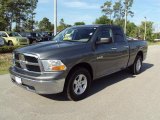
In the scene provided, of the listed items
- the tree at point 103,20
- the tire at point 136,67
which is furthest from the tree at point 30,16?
the tire at point 136,67

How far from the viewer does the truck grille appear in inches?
195

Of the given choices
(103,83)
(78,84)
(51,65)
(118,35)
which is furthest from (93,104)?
(118,35)

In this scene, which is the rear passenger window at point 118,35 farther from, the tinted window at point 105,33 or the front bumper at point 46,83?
the front bumper at point 46,83

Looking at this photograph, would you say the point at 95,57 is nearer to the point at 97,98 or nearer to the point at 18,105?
the point at 97,98

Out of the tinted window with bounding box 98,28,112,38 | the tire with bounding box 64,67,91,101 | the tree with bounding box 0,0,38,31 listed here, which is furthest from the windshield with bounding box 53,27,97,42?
the tree with bounding box 0,0,38,31

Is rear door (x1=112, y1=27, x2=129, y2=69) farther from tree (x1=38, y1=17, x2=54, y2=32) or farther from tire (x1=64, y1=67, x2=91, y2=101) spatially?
tree (x1=38, y1=17, x2=54, y2=32)

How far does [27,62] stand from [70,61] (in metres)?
0.96

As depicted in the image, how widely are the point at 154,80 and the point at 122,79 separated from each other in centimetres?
105

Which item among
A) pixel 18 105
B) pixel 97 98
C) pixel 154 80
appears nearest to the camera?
pixel 18 105

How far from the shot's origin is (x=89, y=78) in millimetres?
5742

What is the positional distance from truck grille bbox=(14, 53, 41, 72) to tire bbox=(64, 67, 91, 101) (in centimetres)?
77

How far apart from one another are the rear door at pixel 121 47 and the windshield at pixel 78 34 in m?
1.05

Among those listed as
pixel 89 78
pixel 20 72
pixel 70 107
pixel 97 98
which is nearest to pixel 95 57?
pixel 89 78

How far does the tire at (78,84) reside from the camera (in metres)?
5.21
